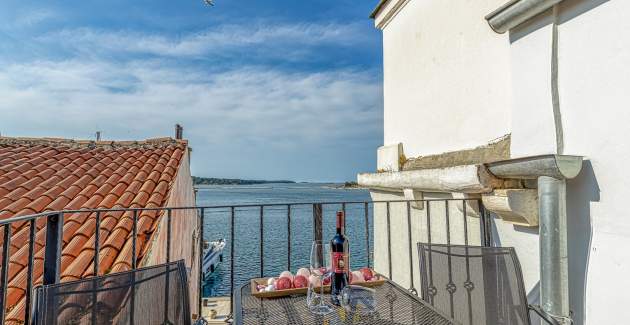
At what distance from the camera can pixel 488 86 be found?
2.53 m

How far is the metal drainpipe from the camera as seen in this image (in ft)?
5.79

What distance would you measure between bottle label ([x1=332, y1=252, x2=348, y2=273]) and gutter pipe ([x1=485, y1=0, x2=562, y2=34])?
69.4 inches

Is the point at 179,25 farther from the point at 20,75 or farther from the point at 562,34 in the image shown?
the point at 562,34

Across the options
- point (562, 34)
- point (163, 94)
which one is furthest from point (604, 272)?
point (163, 94)

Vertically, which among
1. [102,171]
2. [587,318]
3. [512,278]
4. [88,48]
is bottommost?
[587,318]

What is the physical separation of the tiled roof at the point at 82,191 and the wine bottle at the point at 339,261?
200 centimetres

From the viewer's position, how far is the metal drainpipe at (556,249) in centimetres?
176

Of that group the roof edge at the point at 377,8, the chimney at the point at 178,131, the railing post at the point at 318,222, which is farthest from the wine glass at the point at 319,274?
the chimney at the point at 178,131

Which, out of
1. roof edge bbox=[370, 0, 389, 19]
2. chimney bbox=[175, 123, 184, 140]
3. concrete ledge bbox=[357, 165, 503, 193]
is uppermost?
roof edge bbox=[370, 0, 389, 19]

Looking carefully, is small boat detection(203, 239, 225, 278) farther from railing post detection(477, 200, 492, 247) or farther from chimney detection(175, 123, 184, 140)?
railing post detection(477, 200, 492, 247)

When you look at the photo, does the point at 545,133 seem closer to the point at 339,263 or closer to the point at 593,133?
the point at 593,133

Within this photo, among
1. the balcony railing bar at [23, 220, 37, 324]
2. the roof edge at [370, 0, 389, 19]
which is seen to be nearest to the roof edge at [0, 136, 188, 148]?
the roof edge at [370, 0, 389, 19]

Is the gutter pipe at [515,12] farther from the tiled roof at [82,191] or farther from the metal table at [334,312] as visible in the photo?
the tiled roof at [82,191]

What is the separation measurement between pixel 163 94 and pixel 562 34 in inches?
515
